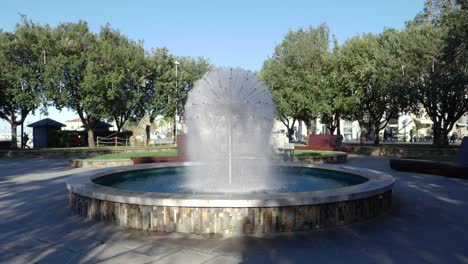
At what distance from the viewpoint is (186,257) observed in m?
4.76

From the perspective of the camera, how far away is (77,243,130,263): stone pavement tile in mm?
4719

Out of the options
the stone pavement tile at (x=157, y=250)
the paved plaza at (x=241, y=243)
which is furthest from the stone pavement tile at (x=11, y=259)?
the stone pavement tile at (x=157, y=250)

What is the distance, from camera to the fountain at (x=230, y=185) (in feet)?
19.0

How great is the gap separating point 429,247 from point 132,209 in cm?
483

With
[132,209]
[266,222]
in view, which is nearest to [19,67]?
[132,209]

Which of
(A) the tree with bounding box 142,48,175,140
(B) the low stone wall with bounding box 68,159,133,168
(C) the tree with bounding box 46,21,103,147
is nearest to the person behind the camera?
(B) the low stone wall with bounding box 68,159,133,168

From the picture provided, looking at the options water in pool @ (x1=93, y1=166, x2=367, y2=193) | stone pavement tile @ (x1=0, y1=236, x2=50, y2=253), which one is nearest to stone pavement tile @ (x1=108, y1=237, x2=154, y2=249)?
stone pavement tile @ (x1=0, y1=236, x2=50, y2=253)

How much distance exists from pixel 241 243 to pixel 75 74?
29.2m

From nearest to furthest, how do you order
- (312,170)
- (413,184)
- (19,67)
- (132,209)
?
(132,209), (413,184), (312,170), (19,67)

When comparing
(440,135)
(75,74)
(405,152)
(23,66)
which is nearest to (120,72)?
(75,74)

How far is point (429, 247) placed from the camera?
514 centimetres

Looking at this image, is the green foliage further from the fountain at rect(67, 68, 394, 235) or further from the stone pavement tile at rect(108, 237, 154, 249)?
the stone pavement tile at rect(108, 237, 154, 249)

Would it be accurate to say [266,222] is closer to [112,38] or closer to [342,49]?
[342,49]

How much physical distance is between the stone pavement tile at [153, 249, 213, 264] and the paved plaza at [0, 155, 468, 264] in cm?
1
